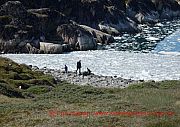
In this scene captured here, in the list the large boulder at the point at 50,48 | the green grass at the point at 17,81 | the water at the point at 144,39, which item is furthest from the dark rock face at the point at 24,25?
the green grass at the point at 17,81

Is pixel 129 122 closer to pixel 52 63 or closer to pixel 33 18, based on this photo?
pixel 52 63

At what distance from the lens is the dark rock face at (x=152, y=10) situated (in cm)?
13150

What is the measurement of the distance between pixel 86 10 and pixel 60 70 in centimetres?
5084

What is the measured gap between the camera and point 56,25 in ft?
283

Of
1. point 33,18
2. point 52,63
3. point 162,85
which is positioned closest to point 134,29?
point 33,18

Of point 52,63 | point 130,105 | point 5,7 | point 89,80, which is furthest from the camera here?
point 5,7

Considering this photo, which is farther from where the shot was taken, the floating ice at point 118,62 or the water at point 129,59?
the water at point 129,59

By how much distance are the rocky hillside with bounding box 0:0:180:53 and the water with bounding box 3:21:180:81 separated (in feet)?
12.3

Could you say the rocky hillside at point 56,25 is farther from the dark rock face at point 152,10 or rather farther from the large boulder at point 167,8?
the large boulder at point 167,8

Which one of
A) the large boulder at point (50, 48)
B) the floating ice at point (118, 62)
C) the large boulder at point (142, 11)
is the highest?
the large boulder at point (142, 11)

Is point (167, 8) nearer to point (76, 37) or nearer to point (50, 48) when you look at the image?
point (76, 37)

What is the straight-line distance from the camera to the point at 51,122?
56.0ft

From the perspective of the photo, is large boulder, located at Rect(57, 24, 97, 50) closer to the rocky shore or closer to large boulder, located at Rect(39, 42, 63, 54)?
large boulder, located at Rect(39, 42, 63, 54)

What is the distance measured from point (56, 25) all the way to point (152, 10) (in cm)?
6309
